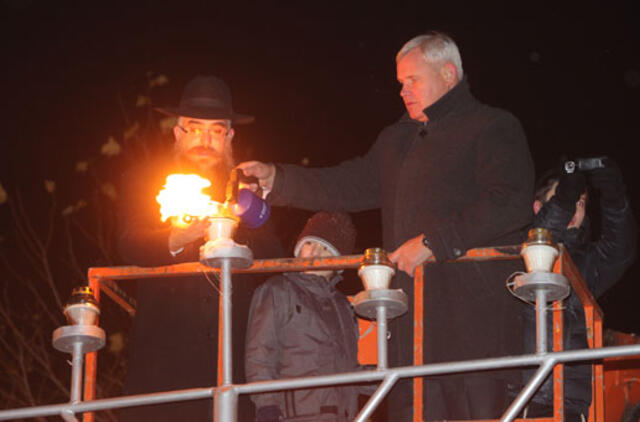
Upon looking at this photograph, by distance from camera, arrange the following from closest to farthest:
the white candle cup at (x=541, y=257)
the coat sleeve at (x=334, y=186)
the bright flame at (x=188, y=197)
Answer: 1. the white candle cup at (x=541, y=257)
2. the bright flame at (x=188, y=197)
3. the coat sleeve at (x=334, y=186)

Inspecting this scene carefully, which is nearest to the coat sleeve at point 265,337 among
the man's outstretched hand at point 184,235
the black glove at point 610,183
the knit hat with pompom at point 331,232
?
the knit hat with pompom at point 331,232

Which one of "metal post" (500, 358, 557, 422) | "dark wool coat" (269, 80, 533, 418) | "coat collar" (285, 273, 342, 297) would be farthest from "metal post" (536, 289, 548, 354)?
"coat collar" (285, 273, 342, 297)

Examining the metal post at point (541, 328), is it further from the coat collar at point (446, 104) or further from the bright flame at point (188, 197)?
the bright flame at point (188, 197)

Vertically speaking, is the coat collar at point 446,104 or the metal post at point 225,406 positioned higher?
the coat collar at point 446,104

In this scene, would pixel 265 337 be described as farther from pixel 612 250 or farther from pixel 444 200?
pixel 612 250

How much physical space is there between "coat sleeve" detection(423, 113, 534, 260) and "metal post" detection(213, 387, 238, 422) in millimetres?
1125

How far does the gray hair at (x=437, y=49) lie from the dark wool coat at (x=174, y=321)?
116cm

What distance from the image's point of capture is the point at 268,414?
6.04 meters

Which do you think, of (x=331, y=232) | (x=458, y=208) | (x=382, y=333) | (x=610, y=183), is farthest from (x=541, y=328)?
(x=331, y=232)

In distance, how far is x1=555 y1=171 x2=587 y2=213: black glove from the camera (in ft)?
20.8

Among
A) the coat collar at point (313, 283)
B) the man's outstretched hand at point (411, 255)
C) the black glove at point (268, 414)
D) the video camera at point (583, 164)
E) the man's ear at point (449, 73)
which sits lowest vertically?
the black glove at point (268, 414)

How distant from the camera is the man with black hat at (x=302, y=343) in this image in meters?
6.23

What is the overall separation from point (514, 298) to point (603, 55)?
833cm

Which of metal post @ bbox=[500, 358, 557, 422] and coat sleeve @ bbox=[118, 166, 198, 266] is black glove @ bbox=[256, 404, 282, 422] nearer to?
coat sleeve @ bbox=[118, 166, 198, 266]
